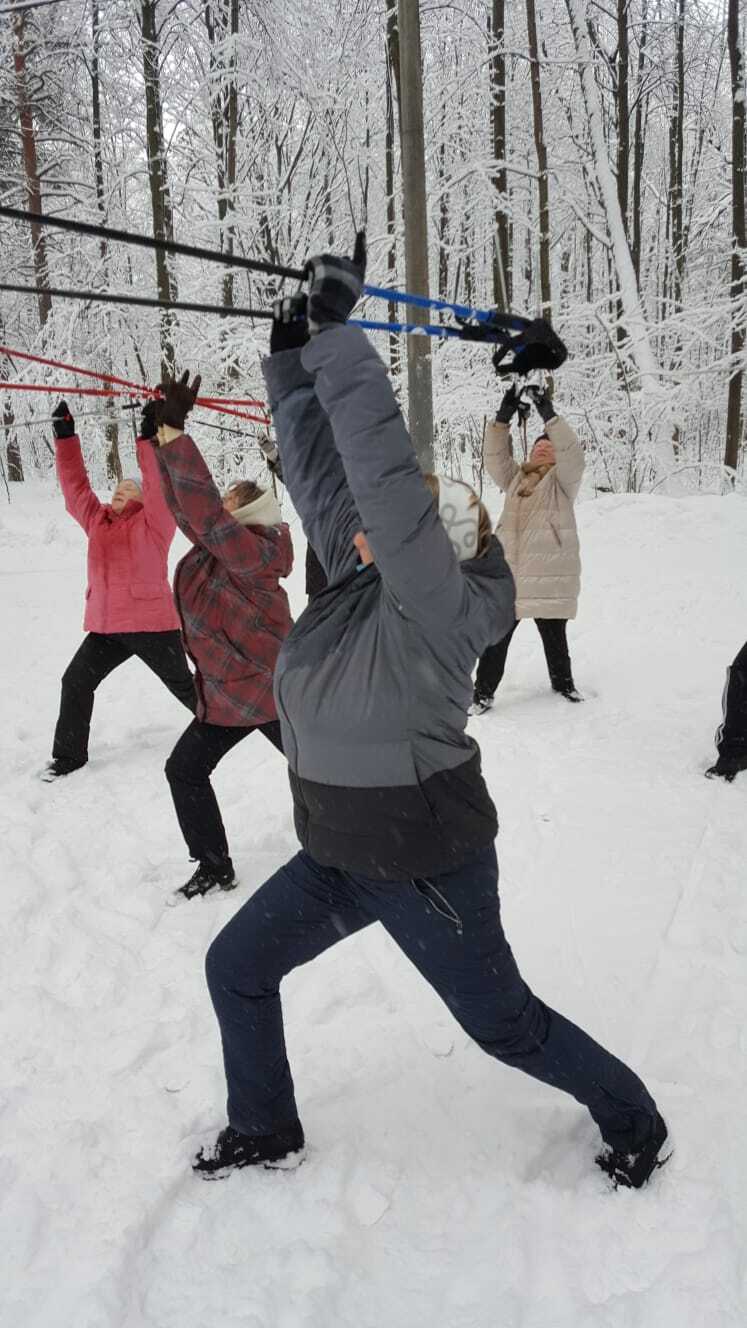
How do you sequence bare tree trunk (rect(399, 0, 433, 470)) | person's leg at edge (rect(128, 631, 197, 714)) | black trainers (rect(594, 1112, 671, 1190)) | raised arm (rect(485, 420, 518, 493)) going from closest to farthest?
black trainers (rect(594, 1112, 671, 1190))
person's leg at edge (rect(128, 631, 197, 714))
raised arm (rect(485, 420, 518, 493))
bare tree trunk (rect(399, 0, 433, 470))

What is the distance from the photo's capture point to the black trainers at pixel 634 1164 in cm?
201

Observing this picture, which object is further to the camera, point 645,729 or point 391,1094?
point 645,729

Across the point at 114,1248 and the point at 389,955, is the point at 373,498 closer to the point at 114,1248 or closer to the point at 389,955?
the point at 114,1248

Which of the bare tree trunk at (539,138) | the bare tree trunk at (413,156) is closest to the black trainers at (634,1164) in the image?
the bare tree trunk at (413,156)

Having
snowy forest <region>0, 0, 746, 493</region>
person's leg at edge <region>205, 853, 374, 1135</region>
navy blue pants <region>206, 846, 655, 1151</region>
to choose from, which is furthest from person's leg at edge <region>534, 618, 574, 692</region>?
snowy forest <region>0, 0, 746, 493</region>

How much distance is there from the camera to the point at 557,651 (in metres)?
5.80

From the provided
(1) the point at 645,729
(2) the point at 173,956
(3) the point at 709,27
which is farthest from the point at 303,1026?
(3) the point at 709,27

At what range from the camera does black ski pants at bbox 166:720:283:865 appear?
3.46 metres

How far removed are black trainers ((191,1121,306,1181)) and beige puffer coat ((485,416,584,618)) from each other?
3.94 meters

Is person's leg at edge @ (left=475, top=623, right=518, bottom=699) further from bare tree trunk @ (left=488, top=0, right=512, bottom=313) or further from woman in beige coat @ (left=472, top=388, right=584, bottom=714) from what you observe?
bare tree trunk @ (left=488, top=0, right=512, bottom=313)

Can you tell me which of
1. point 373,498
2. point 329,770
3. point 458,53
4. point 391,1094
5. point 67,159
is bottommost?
point 391,1094

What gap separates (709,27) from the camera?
1656cm

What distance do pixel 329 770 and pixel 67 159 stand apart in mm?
18029

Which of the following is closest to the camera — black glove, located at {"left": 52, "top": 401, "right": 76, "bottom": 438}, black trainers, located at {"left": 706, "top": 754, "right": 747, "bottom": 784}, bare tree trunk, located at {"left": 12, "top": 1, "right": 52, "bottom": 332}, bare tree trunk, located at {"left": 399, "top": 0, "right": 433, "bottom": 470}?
black trainers, located at {"left": 706, "top": 754, "right": 747, "bottom": 784}
